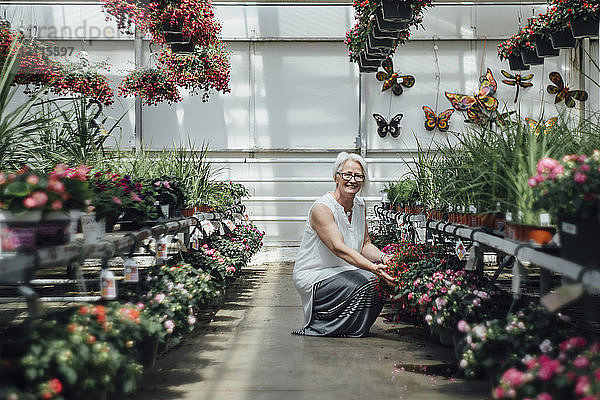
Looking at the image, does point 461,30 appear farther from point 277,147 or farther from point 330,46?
point 277,147

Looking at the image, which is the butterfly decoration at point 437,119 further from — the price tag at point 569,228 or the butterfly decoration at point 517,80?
the price tag at point 569,228

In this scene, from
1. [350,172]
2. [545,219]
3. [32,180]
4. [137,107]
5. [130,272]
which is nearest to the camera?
[32,180]

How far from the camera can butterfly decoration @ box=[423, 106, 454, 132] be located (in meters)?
10.1

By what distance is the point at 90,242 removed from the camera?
270 centimetres

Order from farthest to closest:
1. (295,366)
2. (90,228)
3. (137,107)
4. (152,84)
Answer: (137,107)
(152,84)
(295,366)
(90,228)

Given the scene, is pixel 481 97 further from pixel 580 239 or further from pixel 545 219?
pixel 580 239

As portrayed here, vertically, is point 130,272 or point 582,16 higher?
point 582,16

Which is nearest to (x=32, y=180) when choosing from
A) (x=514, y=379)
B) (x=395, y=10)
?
(x=514, y=379)

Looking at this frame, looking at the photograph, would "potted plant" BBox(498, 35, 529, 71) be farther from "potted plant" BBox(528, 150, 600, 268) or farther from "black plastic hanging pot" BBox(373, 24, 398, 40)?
"potted plant" BBox(528, 150, 600, 268)

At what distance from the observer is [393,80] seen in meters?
10.1

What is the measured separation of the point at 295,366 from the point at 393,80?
295 inches

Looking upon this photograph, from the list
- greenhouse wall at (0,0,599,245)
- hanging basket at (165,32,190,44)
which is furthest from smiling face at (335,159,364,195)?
greenhouse wall at (0,0,599,245)

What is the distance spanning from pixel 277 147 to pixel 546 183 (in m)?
8.05

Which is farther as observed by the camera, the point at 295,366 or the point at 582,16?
the point at 582,16
